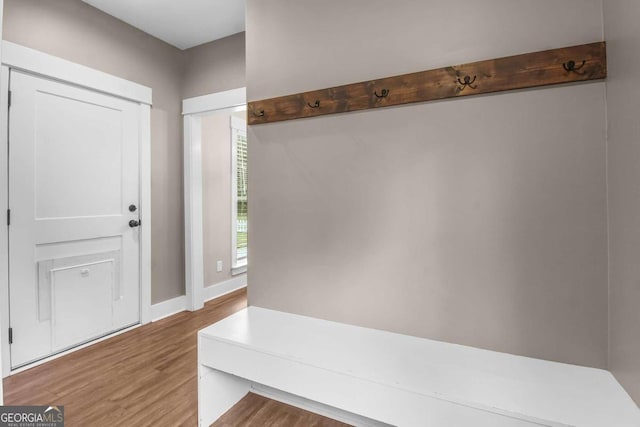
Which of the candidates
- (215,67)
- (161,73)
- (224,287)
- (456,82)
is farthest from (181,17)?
(224,287)

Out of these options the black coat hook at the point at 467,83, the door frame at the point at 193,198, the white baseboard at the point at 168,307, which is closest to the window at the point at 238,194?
the door frame at the point at 193,198

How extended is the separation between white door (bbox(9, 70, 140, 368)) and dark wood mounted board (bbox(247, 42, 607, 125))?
1588 millimetres

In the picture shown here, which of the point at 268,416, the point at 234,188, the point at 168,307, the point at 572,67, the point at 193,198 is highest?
the point at 572,67

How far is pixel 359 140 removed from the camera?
1546 mm

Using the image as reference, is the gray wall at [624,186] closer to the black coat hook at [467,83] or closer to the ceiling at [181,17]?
the black coat hook at [467,83]

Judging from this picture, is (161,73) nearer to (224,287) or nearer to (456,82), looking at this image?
(224,287)

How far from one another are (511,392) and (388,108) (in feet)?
3.95

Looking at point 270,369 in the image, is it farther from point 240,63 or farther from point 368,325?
point 240,63

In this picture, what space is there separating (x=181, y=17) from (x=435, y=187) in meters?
2.49

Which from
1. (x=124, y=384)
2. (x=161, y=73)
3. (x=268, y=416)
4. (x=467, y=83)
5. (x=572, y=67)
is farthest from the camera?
(x=161, y=73)

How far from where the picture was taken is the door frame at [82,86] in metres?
1.93

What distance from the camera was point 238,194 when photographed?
399 cm

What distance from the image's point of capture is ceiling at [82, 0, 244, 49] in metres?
2.38

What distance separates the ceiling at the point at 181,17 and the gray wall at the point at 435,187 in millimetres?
833
